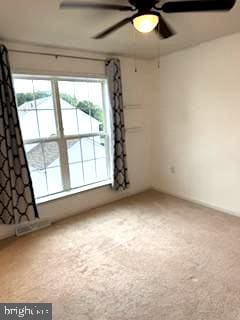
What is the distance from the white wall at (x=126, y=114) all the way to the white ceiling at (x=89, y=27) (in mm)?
222

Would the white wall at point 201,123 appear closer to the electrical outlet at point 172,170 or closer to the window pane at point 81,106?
the electrical outlet at point 172,170

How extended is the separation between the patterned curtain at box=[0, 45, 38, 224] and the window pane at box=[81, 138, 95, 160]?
974mm

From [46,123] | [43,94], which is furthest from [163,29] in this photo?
[46,123]

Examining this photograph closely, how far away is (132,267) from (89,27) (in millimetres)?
2312

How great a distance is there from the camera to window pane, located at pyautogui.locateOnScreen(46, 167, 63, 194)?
10.7 feet

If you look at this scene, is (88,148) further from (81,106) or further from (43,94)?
(43,94)

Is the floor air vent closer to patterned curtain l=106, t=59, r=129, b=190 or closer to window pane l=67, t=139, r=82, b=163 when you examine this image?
window pane l=67, t=139, r=82, b=163

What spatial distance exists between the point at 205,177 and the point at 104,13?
242cm

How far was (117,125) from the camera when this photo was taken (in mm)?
3541

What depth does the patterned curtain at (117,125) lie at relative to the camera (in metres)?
3.43

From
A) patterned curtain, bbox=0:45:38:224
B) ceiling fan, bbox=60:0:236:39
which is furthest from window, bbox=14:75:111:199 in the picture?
ceiling fan, bbox=60:0:236:39

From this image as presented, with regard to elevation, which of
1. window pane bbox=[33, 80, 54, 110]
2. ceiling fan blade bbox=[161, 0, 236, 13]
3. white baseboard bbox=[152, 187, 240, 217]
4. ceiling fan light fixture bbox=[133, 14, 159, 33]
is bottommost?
white baseboard bbox=[152, 187, 240, 217]

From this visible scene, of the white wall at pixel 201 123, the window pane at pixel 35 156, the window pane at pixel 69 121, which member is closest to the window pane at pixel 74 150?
the window pane at pixel 69 121

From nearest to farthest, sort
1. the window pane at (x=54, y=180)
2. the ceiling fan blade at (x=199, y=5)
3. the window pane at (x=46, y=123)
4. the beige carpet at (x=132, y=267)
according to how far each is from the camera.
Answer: the ceiling fan blade at (x=199, y=5) < the beige carpet at (x=132, y=267) < the window pane at (x=46, y=123) < the window pane at (x=54, y=180)
